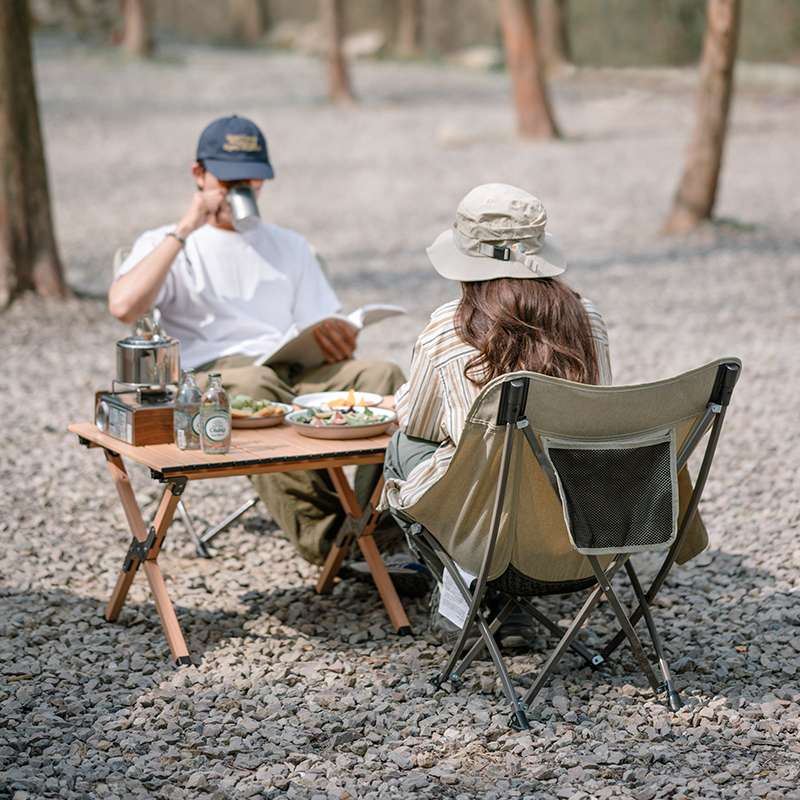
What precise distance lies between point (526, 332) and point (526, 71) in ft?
45.5

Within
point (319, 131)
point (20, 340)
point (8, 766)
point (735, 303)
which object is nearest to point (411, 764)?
point (8, 766)

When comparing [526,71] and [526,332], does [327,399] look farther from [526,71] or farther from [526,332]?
[526,71]

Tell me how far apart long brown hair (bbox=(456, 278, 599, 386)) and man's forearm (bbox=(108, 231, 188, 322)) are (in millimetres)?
1427

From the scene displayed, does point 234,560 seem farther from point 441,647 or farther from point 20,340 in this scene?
point 20,340

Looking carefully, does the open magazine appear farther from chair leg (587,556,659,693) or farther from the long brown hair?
chair leg (587,556,659,693)

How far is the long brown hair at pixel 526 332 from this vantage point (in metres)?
3.33

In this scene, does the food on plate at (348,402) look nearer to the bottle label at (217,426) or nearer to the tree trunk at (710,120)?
the bottle label at (217,426)

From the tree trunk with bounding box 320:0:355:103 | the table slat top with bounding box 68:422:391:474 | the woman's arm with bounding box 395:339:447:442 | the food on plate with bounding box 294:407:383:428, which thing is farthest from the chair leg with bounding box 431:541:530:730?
the tree trunk with bounding box 320:0:355:103

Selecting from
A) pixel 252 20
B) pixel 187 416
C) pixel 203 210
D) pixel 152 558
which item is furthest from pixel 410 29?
pixel 187 416

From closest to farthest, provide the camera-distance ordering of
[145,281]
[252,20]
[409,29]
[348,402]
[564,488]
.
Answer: [564,488]
[348,402]
[145,281]
[409,29]
[252,20]

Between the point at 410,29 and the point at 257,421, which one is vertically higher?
the point at 410,29

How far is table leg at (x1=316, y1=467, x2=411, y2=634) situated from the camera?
13.2 ft

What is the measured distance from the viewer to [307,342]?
4594 millimetres

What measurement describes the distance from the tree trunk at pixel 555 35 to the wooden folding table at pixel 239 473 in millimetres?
21888
